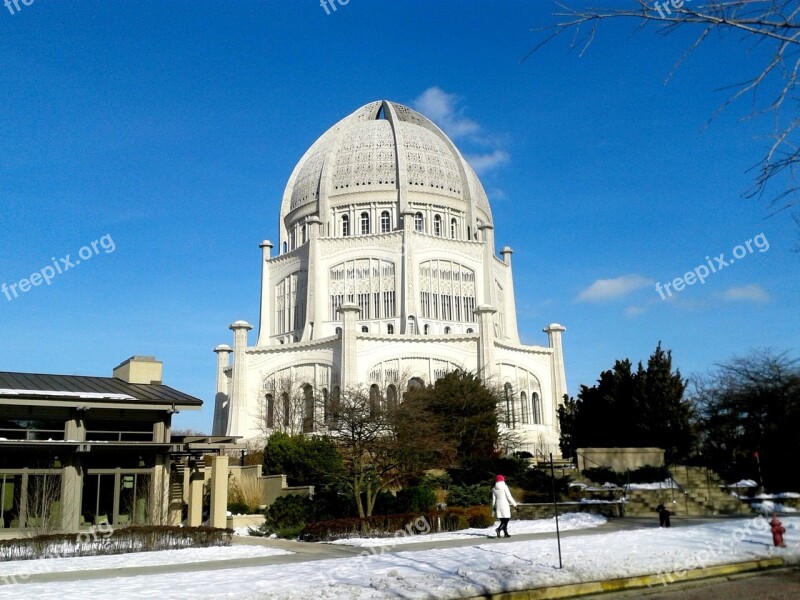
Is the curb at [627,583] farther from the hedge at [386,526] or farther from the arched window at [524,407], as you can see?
the arched window at [524,407]

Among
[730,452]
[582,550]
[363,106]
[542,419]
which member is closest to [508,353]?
[542,419]

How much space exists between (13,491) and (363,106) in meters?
74.1

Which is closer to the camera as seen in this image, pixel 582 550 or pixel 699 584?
pixel 699 584

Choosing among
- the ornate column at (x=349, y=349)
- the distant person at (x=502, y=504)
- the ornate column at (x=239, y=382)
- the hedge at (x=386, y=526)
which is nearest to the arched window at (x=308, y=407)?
the ornate column at (x=349, y=349)

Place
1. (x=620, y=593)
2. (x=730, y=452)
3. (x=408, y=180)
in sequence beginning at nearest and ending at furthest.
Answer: (x=620, y=593) → (x=730, y=452) → (x=408, y=180)

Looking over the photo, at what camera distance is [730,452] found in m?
35.8

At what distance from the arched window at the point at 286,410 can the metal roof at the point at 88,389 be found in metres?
28.8

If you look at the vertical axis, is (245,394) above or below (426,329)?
below

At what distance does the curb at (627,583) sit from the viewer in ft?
36.4

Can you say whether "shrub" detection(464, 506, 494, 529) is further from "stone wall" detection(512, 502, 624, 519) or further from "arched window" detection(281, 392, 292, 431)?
"arched window" detection(281, 392, 292, 431)

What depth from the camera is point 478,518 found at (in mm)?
22469

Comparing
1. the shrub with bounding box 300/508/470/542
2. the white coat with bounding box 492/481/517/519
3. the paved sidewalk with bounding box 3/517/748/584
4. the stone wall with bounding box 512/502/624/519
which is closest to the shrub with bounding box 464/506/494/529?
the shrub with bounding box 300/508/470/542

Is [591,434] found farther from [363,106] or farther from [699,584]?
Answer: [363,106]

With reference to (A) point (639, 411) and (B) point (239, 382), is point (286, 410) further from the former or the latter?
(A) point (639, 411)
